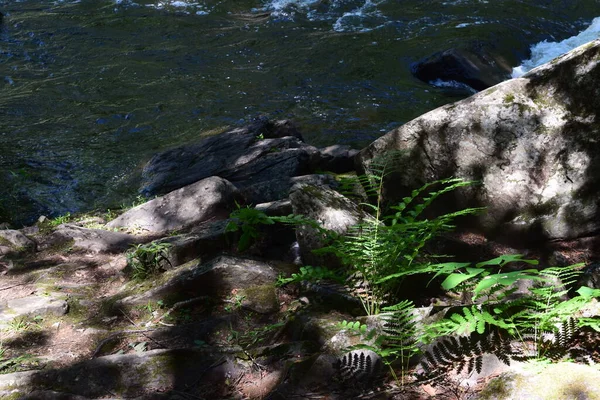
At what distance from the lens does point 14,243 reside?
5918mm

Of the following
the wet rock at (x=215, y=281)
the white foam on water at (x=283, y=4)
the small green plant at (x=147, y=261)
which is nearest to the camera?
the wet rock at (x=215, y=281)

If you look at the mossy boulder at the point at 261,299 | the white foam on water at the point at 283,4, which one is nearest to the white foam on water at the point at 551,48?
the white foam on water at the point at 283,4

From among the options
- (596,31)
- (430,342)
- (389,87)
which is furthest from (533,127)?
(596,31)

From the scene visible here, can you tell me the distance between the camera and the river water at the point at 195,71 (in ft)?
32.7

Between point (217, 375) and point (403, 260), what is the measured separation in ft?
4.22

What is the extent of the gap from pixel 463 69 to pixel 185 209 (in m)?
8.09

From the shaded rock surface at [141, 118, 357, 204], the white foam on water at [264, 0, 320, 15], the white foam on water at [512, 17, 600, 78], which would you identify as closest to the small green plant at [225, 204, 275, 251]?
the shaded rock surface at [141, 118, 357, 204]

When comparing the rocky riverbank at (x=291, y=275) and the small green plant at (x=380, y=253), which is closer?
the rocky riverbank at (x=291, y=275)

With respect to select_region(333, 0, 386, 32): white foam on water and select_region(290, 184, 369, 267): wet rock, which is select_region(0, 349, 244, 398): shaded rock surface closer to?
select_region(290, 184, 369, 267): wet rock

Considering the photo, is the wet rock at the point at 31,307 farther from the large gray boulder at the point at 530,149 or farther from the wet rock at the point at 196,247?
the large gray boulder at the point at 530,149

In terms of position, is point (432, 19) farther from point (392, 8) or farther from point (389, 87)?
point (389, 87)

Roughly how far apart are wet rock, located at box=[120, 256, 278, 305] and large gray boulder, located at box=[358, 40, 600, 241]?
1.47m

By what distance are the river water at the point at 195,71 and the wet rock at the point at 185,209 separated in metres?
2.03

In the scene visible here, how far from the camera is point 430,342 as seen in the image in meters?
2.64
